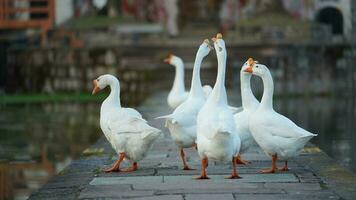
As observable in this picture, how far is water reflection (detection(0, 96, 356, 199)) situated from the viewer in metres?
13.7

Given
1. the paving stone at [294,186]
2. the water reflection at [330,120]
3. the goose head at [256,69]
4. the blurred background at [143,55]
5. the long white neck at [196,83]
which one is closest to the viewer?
the paving stone at [294,186]

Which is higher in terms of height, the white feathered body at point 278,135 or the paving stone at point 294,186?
the white feathered body at point 278,135

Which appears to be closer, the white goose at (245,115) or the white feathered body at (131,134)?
the white feathered body at (131,134)

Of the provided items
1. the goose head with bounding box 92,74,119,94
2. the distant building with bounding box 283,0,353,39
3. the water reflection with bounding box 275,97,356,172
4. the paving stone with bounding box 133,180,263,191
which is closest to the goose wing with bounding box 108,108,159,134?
the goose head with bounding box 92,74,119,94

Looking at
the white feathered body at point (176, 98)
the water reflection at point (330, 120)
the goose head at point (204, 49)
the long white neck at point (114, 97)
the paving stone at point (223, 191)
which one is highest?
the goose head at point (204, 49)

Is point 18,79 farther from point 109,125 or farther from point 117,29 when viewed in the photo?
point 109,125

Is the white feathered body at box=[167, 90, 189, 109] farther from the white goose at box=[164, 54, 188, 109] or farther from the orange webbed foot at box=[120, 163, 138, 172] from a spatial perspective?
the orange webbed foot at box=[120, 163, 138, 172]

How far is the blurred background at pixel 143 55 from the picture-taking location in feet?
86.2

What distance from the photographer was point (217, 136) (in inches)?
379

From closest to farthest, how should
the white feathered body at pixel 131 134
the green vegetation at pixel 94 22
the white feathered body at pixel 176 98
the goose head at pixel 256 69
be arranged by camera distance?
1. the white feathered body at pixel 131 134
2. the goose head at pixel 256 69
3. the white feathered body at pixel 176 98
4. the green vegetation at pixel 94 22

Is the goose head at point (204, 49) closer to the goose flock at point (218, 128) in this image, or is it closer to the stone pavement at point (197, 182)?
the goose flock at point (218, 128)

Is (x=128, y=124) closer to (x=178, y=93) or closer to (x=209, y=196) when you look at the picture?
(x=209, y=196)

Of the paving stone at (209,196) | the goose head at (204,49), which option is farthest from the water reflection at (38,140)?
the paving stone at (209,196)

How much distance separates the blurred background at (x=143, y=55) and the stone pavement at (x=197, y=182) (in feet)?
27.4
